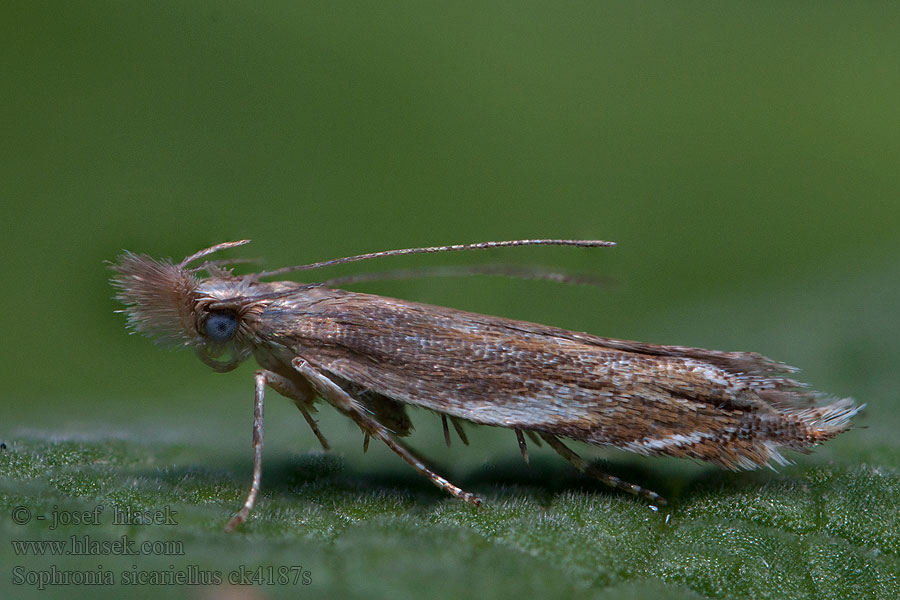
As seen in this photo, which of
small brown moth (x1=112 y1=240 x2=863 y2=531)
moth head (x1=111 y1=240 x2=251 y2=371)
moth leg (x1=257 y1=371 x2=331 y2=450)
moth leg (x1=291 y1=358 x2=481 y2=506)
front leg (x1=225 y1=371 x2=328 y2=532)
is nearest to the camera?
front leg (x1=225 y1=371 x2=328 y2=532)

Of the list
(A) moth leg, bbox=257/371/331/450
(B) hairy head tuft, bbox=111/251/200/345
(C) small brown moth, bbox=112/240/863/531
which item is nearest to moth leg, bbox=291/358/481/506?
(C) small brown moth, bbox=112/240/863/531


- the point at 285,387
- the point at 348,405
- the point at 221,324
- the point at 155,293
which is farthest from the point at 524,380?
the point at 155,293

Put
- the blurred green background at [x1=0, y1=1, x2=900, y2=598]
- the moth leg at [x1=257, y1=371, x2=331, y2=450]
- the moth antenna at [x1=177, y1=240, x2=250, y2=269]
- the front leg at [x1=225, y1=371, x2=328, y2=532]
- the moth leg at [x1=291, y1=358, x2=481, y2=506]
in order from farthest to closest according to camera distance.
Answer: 1. the blurred green background at [x1=0, y1=1, x2=900, y2=598]
2. the moth antenna at [x1=177, y1=240, x2=250, y2=269]
3. the moth leg at [x1=257, y1=371, x2=331, y2=450]
4. the moth leg at [x1=291, y1=358, x2=481, y2=506]
5. the front leg at [x1=225, y1=371, x2=328, y2=532]

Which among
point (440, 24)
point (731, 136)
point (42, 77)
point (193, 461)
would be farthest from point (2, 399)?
point (731, 136)

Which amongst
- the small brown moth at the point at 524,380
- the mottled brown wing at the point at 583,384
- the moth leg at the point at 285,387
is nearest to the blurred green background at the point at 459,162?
the moth leg at the point at 285,387

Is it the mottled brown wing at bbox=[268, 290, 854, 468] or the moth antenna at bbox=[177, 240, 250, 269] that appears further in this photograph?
the moth antenna at bbox=[177, 240, 250, 269]

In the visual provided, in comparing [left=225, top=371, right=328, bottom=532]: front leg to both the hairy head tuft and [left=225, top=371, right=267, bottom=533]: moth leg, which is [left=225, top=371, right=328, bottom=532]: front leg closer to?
[left=225, top=371, right=267, bottom=533]: moth leg

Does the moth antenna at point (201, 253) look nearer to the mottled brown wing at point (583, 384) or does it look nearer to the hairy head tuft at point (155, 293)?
the hairy head tuft at point (155, 293)

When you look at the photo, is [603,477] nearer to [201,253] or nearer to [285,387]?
[285,387]

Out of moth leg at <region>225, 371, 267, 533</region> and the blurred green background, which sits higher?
the blurred green background
